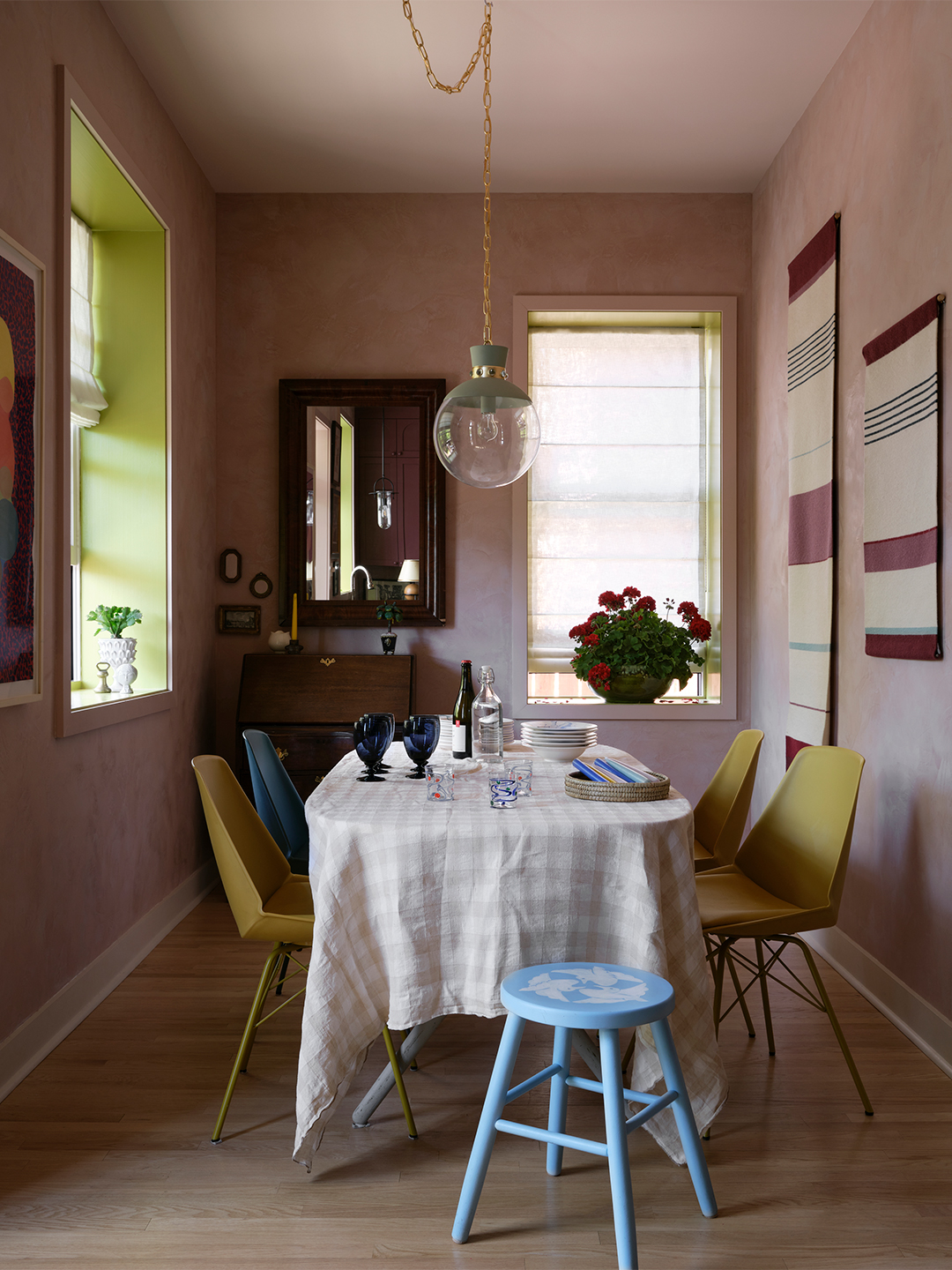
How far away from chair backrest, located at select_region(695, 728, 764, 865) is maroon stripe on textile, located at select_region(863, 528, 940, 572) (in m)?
0.64

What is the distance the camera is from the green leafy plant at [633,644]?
12.7 feet

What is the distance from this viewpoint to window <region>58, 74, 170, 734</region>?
11.9 feet

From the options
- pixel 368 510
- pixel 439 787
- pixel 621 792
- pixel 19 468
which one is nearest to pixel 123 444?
pixel 368 510

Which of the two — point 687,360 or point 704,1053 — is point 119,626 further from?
point 687,360

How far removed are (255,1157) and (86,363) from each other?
280cm

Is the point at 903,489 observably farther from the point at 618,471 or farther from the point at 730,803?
the point at 618,471

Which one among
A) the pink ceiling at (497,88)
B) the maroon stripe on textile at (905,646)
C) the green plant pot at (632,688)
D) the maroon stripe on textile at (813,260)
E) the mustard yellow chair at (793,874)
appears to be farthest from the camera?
the green plant pot at (632,688)

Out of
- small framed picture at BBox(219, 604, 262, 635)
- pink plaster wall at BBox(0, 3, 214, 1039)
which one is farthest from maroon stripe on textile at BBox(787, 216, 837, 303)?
small framed picture at BBox(219, 604, 262, 635)

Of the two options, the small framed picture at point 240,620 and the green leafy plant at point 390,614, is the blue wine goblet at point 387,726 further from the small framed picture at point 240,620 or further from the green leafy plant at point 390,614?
the small framed picture at point 240,620

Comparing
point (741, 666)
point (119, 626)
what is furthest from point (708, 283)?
point (119, 626)

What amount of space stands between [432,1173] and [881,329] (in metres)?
2.70

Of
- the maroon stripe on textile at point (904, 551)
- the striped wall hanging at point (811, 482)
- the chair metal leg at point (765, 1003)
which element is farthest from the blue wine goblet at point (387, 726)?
the striped wall hanging at point (811, 482)

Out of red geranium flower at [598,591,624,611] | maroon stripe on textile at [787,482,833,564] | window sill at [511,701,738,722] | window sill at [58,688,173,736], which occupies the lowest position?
window sill at [511,701,738,722]

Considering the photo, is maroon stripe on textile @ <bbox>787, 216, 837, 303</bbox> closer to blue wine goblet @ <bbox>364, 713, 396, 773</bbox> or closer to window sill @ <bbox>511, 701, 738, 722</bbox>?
window sill @ <bbox>511, 701, 738, 722</bbox>
